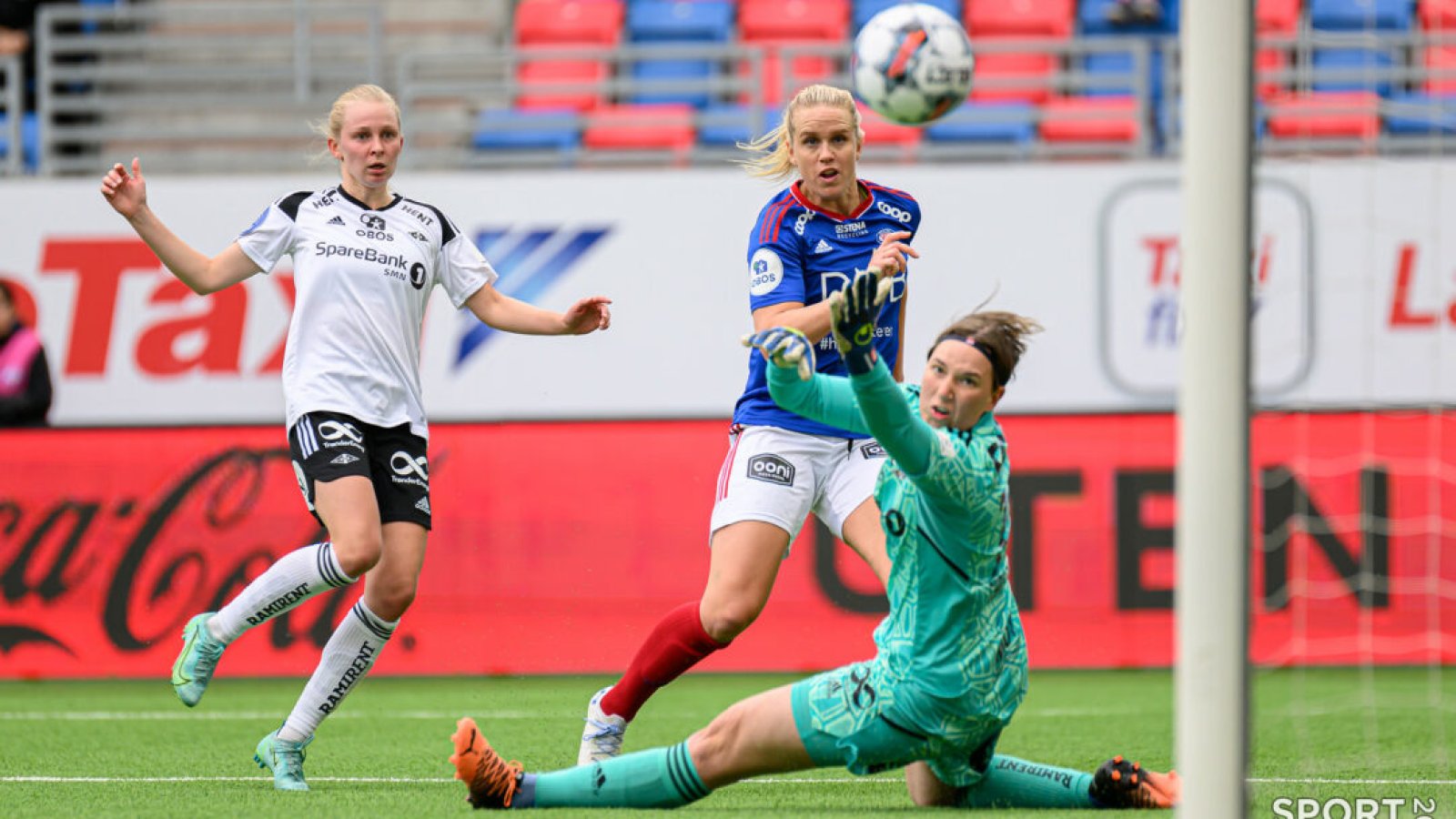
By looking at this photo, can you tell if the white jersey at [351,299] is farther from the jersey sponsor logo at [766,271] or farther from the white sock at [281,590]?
the jersey sponsor logo at [766,271]

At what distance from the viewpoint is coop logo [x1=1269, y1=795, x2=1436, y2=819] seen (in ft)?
15.3

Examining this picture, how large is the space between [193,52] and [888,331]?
10424 mm

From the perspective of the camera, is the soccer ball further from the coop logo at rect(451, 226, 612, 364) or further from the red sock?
the coop logo at rect(451, 226, 612, 364)

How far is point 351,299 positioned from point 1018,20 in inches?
363

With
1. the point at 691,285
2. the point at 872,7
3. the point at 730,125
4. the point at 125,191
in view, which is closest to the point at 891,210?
the point at 125,191

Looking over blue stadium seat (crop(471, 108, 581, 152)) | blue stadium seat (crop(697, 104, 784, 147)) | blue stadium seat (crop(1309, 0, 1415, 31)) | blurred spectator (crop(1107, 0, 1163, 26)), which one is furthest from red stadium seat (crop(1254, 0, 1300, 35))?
blue stadium seat (crop(471, 108, 581, 152))

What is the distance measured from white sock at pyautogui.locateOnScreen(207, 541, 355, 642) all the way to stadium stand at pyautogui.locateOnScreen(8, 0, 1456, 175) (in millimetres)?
6771

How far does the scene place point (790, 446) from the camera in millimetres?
5246

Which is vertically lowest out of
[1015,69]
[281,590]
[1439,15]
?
[281,590]

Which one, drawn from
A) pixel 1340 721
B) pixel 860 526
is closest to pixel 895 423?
pixel 860 526

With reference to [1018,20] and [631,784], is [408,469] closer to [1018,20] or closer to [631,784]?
[631,784]

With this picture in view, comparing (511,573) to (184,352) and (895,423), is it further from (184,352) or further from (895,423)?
(895,423)

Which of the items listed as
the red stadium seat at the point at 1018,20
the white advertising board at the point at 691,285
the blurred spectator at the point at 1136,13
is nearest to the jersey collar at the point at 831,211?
the white advertising board at the point at 691,285

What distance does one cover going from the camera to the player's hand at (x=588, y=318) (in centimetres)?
539
